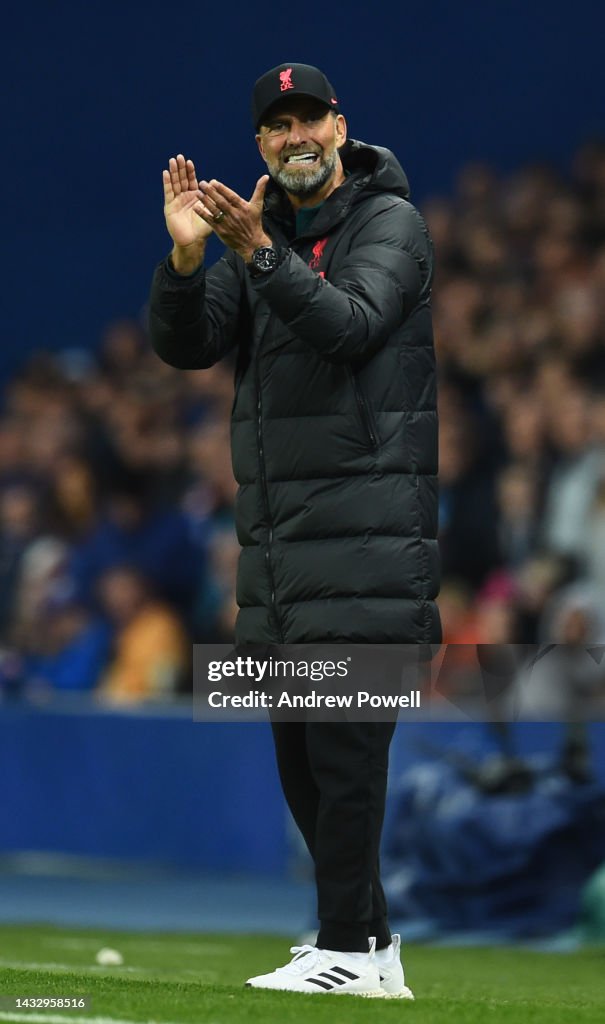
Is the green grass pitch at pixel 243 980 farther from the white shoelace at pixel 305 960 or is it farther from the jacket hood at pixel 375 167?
the jacket hood at pixel 375 167

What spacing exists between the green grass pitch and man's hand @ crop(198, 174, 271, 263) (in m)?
1.56

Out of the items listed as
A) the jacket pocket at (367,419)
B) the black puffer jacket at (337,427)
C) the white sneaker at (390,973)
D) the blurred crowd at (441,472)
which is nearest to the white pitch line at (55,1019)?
the white sneaker at (390,973)

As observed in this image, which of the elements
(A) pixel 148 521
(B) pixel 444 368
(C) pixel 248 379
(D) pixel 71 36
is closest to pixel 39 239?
(D) pixel 71 36

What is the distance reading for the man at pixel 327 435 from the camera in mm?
4062

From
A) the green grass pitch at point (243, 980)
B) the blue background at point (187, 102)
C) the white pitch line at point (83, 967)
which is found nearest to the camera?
the green grass pitch at point (243, 980)

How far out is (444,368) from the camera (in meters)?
10.5

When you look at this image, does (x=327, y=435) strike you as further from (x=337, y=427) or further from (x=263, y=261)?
(x=263, y=261)

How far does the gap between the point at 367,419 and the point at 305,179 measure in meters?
0.59

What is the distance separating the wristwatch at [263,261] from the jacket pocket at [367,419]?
0.32 m

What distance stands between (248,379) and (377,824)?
3.41 feet

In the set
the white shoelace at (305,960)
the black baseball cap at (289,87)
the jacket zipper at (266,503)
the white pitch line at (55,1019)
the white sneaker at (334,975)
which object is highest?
the black baseball cap at (289,87)

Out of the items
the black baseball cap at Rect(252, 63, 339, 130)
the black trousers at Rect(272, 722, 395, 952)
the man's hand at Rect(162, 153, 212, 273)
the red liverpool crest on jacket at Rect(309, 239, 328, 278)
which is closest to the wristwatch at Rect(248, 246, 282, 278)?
the man's hand at Rect(162, 153, 212, 273)

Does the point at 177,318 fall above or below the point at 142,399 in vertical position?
below

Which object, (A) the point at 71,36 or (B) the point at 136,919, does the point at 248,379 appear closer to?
(B) the point at 136,919
